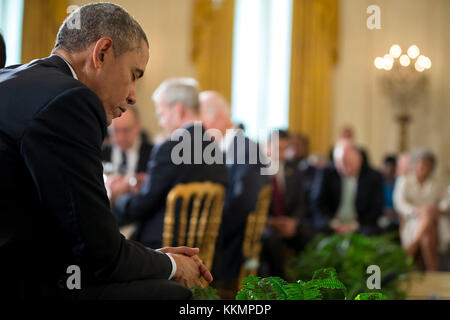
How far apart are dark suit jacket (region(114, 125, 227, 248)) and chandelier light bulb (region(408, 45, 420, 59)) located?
368 inches

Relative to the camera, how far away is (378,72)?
12164mm

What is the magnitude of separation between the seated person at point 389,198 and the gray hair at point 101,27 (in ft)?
15.9

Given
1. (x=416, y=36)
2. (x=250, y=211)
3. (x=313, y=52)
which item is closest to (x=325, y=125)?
(x=313, y=52)

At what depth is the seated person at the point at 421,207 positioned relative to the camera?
270 inches

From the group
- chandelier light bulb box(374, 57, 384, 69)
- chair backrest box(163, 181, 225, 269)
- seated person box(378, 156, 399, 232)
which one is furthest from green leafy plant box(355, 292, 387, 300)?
chandelier light bulb box(374, 57, 384, 69)

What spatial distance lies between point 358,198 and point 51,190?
485cm

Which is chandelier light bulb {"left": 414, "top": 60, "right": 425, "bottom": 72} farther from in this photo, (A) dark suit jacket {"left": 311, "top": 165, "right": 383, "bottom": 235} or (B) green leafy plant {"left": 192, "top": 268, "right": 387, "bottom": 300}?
(B) green leafy plant {"left": 192, "top": 268, "right": 387, "bottom": 300}

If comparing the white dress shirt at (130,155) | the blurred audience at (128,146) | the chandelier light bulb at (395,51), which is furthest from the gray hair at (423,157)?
the chandelier light bulb at (395,51)

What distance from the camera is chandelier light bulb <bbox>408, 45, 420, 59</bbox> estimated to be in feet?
37.5

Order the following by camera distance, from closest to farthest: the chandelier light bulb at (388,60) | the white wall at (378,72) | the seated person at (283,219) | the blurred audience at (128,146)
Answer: the blurred audience at (128,146), the seated person at (283,219), the chandelier light bulb at (388,60), the white wall at (378,72)

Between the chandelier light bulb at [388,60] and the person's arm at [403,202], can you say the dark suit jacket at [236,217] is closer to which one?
the person's arm at [403,202]

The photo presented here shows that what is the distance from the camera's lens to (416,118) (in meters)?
12.3

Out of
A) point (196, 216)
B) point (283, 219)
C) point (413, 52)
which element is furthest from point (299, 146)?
point (196, 216)

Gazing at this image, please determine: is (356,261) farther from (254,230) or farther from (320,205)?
(320,205)
